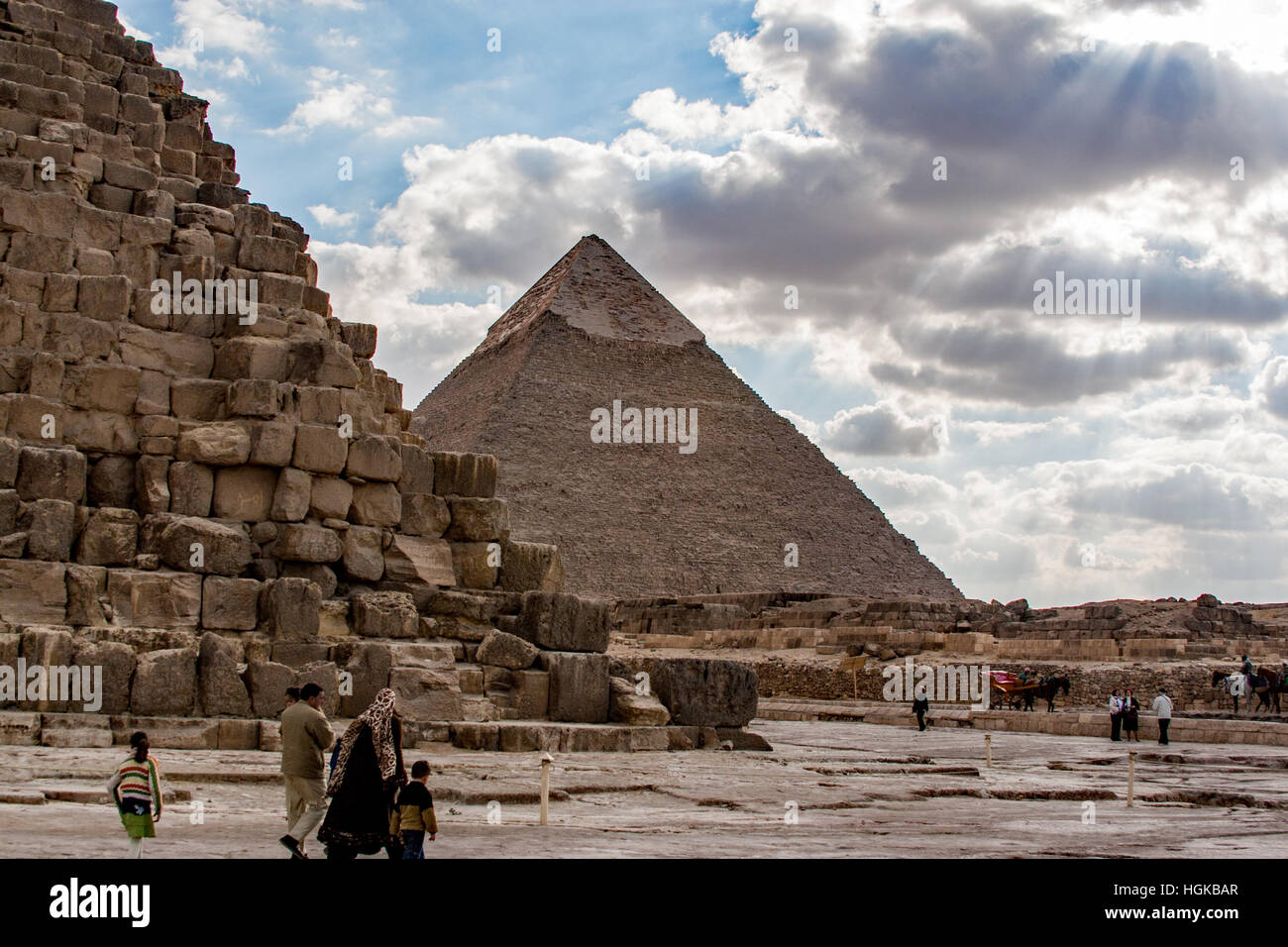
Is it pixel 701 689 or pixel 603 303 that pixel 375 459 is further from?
pixel 603 303

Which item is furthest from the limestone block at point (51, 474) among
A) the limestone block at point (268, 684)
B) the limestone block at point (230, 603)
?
the limestone block at point (268, 684)

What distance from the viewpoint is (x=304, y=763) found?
5.47m

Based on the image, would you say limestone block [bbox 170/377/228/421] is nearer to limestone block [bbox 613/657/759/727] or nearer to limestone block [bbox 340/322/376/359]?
limestone block [bbox 340/322/376/359]

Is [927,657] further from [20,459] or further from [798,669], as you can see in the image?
A: [20,459]

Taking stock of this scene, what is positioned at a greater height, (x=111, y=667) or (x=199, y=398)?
(x=199, y=398)

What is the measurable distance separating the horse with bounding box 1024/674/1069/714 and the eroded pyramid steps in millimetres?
9691

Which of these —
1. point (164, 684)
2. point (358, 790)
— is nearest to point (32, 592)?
point (164, 684)

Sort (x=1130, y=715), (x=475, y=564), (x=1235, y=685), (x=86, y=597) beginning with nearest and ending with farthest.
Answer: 1. (x=86, y=597)
2. (x=475, y=564)
3. (x=1130, y=715)
4. (x=1235, y=685)

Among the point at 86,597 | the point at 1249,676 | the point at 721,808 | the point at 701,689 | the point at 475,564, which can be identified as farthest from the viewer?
the point at 1249,676

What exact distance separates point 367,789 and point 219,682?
3.53 metres

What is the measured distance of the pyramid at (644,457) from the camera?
84875 mm

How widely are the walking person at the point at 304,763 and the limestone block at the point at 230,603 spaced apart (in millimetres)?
3308
